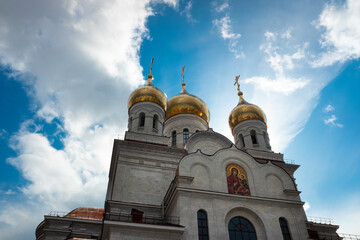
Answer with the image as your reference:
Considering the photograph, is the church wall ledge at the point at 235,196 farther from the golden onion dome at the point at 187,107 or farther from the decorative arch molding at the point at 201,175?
the golden onion dome at the point at 187,107

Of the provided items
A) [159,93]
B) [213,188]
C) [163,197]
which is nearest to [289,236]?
[213,188]

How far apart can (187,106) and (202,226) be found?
1296 centimetres

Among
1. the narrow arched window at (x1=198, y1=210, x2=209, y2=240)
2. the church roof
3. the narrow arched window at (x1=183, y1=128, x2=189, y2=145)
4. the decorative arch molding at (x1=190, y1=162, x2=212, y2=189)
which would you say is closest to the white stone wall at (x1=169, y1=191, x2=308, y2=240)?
the narrow arched window at (x1=198, y1=210, x2=209, y2=240)

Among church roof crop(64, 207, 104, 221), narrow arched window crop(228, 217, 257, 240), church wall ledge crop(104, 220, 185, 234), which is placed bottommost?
church wall ledge crop(104, 220, 185, 234)

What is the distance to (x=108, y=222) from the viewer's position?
11.4 m

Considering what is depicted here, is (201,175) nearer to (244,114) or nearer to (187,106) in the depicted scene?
(187,106)

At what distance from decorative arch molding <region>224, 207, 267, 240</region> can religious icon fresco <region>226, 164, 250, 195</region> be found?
2.81 ft

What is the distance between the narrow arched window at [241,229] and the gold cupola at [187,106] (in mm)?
11930

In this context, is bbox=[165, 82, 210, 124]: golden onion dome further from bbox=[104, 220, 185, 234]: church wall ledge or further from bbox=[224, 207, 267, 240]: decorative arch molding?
bbox=[104, 220, 185, 234]: church wall ledge

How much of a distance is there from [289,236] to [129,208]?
7894mm

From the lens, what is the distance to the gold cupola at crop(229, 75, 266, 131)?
23.6 meters

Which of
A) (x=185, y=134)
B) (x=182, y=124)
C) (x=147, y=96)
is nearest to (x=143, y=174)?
(x=147, y=96)

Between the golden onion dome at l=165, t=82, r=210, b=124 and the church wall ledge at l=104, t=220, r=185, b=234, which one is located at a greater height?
the golden onion dome at l=165, t=82, r=210, b=124

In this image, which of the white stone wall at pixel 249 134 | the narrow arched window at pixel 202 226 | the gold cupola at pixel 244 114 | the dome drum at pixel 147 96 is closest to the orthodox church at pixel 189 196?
the narrow arched window at pixel 202 226
